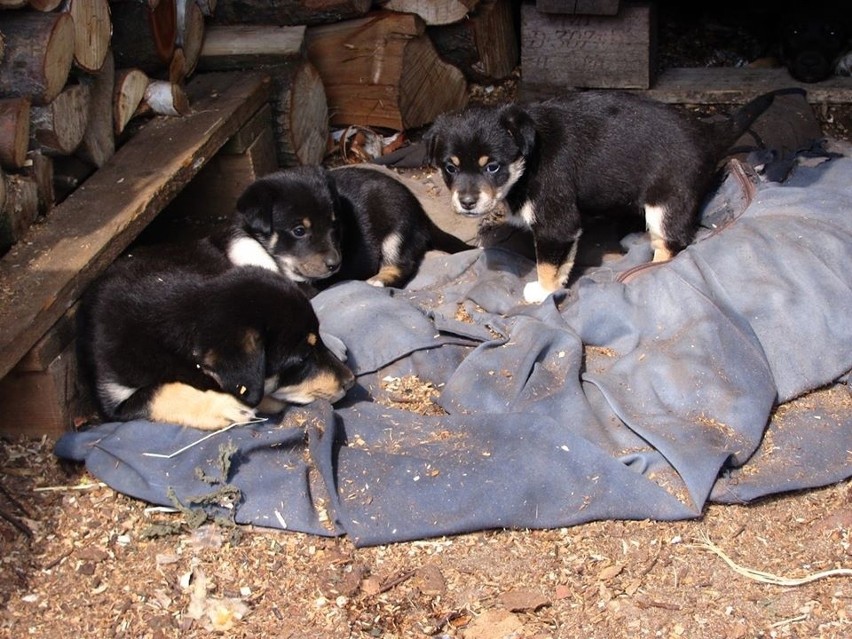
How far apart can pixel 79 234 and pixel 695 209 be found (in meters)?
2.94

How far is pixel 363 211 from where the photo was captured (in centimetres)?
559

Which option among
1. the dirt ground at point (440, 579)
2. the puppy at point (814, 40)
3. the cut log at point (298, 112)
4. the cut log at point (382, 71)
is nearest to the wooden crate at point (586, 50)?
the cut log at point (382, 71)

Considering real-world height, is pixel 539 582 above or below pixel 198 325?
below

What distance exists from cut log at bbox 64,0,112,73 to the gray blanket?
5.38 feet

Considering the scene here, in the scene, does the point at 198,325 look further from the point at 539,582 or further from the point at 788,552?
the point at 788,552

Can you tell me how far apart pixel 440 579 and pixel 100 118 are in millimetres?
3033

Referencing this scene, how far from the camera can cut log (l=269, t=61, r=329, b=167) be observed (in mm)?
6246

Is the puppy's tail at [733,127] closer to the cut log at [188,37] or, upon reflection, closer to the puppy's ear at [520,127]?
the puppy's ear at [520,127]

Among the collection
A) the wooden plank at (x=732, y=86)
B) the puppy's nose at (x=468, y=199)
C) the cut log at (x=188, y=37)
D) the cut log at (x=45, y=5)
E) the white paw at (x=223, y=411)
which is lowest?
the white paw at (x=223, y=411)

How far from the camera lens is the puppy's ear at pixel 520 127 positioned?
4719mm

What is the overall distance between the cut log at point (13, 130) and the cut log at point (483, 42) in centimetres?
320

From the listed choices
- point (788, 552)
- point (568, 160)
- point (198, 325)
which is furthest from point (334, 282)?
point (788, 552)

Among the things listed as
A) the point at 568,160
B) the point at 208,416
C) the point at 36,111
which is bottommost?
the point at 208,416

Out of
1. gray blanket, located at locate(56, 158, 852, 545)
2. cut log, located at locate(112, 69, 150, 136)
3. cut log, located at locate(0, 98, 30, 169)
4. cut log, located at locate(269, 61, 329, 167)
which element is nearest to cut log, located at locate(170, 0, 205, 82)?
cut log, located at locate(112, 69, 150, 136)
